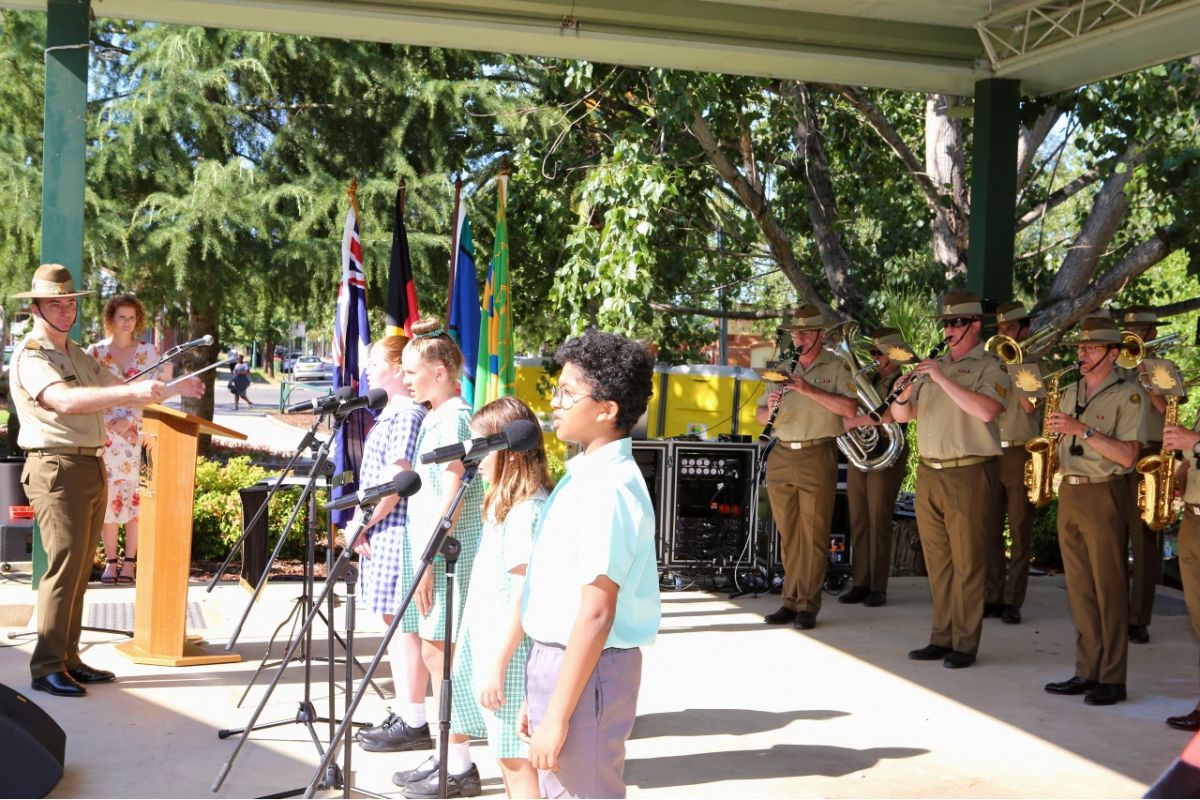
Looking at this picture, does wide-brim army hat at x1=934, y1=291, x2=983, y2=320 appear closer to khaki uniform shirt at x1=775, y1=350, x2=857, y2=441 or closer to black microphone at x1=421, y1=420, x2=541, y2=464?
khaki uniform shirt at x1=775, y1=350, x2=857, y2=441

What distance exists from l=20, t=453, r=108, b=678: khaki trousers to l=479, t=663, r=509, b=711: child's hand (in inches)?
131

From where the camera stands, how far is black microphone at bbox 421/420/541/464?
10.7 feet

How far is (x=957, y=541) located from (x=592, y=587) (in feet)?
15.2

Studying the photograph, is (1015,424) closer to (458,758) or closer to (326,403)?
(458,758)

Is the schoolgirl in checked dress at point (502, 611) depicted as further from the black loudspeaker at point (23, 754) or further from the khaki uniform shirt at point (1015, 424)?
the khaki uniform shirt at point (1015, 424)

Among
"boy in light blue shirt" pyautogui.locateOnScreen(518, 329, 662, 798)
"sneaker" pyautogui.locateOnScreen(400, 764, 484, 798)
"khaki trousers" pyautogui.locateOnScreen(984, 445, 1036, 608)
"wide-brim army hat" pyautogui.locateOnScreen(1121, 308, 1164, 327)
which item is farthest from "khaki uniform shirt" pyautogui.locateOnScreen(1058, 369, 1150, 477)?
"boy in light blue shirt" pyautogui.locateOnScreen(518, 329, 662, 798)

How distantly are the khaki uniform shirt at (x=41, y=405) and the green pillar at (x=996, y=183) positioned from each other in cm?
586

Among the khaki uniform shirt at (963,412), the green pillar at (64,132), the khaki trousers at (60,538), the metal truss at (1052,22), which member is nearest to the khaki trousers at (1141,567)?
the khaki uniform shirt at (963,412)

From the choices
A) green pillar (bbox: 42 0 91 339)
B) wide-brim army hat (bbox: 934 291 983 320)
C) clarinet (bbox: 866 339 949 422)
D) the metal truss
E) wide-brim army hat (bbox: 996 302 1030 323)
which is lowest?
clarinet (bbox: 866 339 949 422)

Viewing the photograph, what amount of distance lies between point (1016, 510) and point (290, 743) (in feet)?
17.8

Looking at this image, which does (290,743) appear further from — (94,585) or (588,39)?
(588,39)

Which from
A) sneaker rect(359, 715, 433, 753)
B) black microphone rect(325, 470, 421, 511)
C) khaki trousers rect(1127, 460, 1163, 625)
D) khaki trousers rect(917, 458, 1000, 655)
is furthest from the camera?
khaki trousers rect(1127, 460, 1163, 625)

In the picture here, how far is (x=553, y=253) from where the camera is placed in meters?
12.6

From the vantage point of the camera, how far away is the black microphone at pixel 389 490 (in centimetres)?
352
